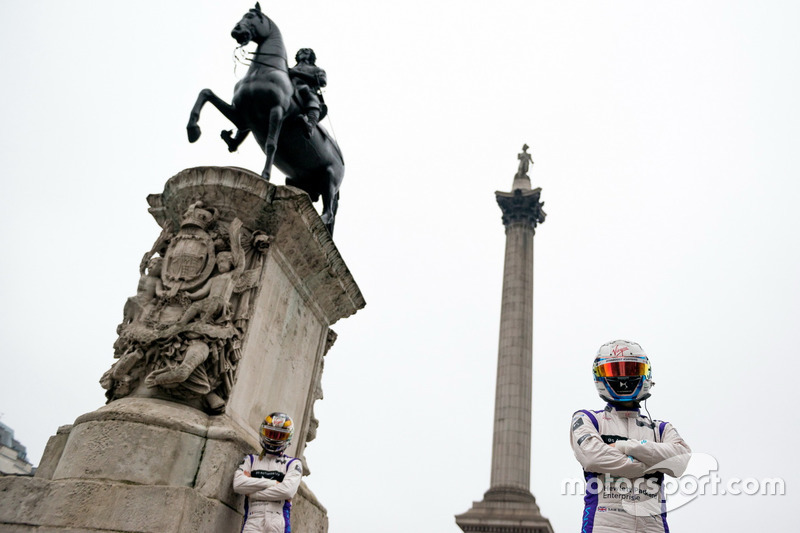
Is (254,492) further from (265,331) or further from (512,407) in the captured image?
(512,407)

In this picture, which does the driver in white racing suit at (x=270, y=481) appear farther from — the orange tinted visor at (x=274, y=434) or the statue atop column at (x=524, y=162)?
the statue atop column at (x=524, y=162)

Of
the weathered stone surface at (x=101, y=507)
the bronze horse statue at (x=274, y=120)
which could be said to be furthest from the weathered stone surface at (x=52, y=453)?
the bronze horse statue at (x=274, y=120)

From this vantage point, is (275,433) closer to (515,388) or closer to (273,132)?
(273,132)

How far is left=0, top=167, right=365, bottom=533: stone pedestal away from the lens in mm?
4043

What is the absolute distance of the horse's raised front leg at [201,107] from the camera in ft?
20.7

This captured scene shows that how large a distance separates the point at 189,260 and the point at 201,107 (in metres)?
1.95

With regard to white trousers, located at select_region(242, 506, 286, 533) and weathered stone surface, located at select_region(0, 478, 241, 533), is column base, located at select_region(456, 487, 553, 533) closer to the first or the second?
white trousers, located at select_region(242, 506, 286, 533)

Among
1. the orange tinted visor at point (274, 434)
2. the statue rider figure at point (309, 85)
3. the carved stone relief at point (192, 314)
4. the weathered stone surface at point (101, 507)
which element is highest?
the statue rider figure at point (309, 85)

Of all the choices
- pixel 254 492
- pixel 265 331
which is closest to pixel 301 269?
pixel 265 331

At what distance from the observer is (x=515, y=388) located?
81.7 ft

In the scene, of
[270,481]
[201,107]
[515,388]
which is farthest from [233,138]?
[515,388]

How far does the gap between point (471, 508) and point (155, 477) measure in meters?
20.2

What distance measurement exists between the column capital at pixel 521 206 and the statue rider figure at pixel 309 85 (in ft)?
74.0

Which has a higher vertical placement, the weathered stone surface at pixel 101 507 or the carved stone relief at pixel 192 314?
the carved stone relief at pixel 192 314
